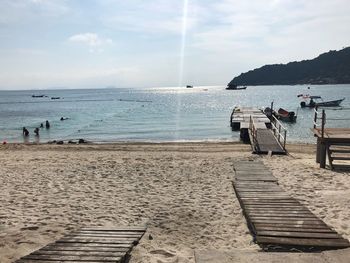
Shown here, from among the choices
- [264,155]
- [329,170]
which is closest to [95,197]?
[329,170]

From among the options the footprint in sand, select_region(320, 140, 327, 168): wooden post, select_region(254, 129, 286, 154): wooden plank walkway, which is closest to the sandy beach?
the footprint in sand

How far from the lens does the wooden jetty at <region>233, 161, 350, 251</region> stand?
241 inches

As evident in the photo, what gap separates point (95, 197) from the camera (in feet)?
32.4

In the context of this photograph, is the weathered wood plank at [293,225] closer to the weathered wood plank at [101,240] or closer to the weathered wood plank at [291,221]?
the weathered wood plank at [291,221]

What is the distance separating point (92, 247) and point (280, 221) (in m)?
3.53

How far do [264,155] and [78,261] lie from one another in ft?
42.8

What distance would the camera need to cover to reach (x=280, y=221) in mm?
7168

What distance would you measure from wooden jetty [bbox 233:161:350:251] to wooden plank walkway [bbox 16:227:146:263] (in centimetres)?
222

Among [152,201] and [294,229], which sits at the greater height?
[294,229]

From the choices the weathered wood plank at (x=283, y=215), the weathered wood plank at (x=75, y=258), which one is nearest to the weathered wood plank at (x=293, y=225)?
the weathered wood plank at (x=283, y=215)

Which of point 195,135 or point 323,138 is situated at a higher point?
point 323,138

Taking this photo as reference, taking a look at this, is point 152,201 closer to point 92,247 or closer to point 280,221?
point 280,221

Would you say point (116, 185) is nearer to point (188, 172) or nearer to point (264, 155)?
point (188, 172)

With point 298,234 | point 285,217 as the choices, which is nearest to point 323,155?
point 285,217
